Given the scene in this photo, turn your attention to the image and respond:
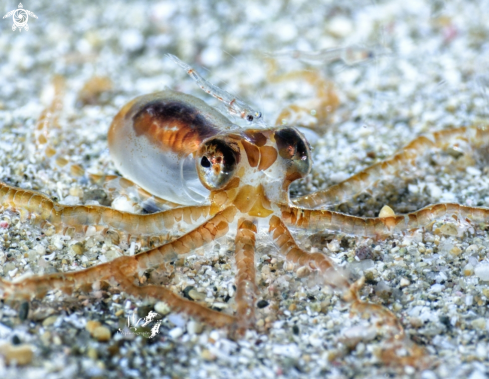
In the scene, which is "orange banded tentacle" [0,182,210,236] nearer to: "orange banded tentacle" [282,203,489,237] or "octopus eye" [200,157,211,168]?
"octopus eye" [200,157,211,168]

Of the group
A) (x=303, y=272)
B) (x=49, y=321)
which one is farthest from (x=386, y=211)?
(x=49, y=321)

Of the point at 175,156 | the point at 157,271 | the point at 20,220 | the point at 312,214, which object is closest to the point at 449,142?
the point at 312,214

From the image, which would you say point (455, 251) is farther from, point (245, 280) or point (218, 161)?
point (218, 161)

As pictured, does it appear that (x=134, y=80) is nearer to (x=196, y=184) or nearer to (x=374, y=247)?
(x=196, y=184)

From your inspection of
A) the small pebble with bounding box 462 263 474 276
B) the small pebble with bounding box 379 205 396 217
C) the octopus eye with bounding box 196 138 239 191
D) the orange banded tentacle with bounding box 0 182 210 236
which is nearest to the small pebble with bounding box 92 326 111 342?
the orange banded tentacle with bounding box 0 182 210 236

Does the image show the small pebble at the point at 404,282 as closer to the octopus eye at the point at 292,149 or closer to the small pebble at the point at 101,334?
the octopus eye at the point at 292,149
